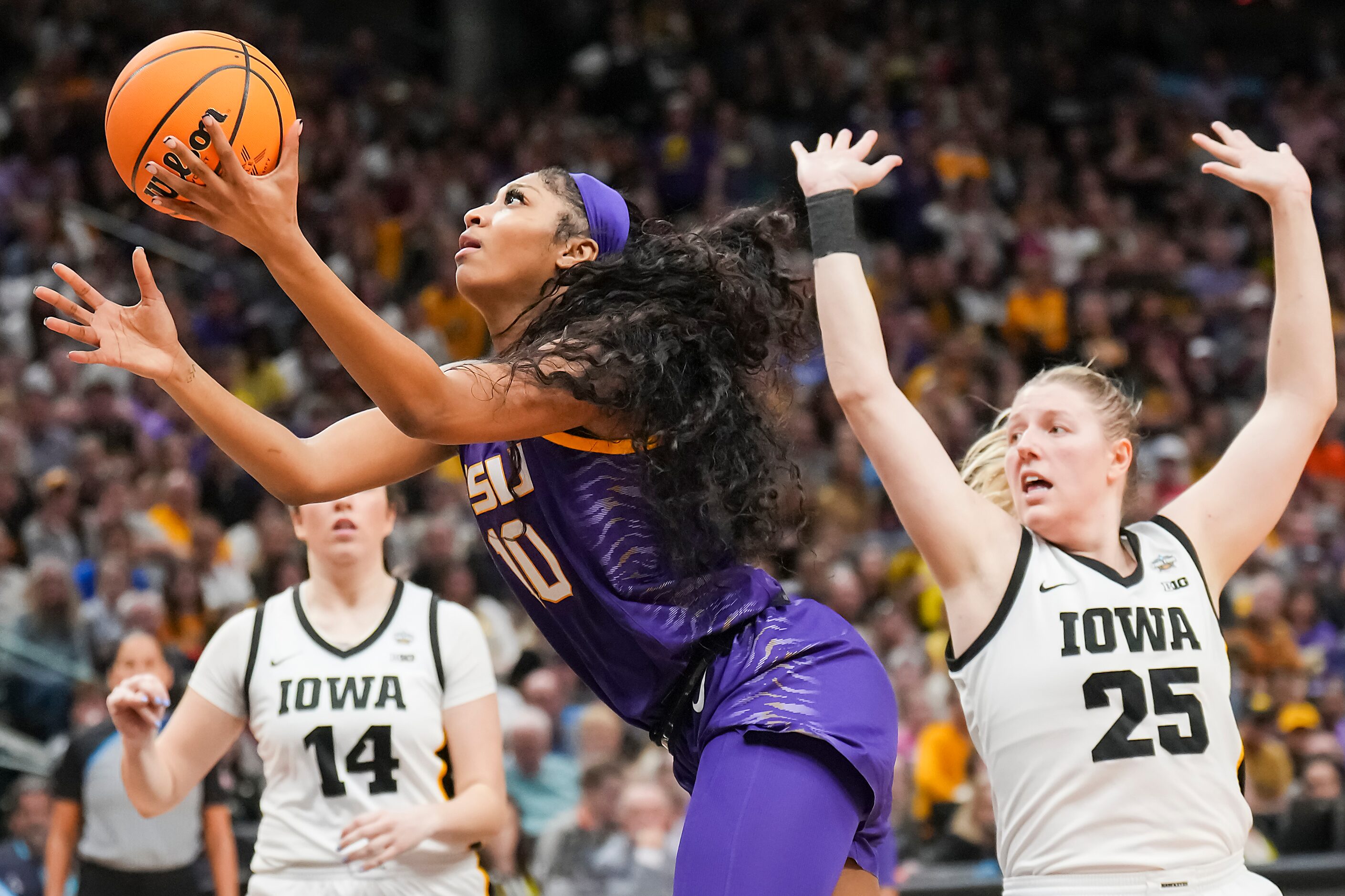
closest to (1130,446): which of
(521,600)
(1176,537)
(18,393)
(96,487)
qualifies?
(1176,537)

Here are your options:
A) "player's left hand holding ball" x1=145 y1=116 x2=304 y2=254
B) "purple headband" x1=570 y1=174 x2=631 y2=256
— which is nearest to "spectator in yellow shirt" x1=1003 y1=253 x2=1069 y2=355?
"purple headband" x1=570 y1=174 x2=631 y2=256

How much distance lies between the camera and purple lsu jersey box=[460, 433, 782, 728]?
9.51ft

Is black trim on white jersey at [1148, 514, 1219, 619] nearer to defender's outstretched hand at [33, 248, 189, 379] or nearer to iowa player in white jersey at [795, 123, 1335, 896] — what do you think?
iowa player in white jersey at [795, 123, 1335, 896]

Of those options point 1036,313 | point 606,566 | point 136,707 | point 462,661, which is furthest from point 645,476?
point 1036,313

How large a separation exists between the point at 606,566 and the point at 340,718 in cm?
155

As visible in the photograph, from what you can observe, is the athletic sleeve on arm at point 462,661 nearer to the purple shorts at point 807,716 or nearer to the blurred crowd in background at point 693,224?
the blurred crowd in background at point 693,224

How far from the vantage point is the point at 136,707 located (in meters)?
3.43

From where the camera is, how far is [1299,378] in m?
3.08

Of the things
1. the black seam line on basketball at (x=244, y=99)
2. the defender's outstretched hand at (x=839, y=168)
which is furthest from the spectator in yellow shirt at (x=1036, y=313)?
the black seam line on basketball at (x=244, y=99)

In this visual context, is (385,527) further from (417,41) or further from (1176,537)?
(417,41)

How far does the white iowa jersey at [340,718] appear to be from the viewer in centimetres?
412

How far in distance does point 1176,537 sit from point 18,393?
775cm

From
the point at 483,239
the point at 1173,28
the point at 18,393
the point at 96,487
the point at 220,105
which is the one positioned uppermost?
the point at 1173,28

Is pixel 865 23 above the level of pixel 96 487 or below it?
above
